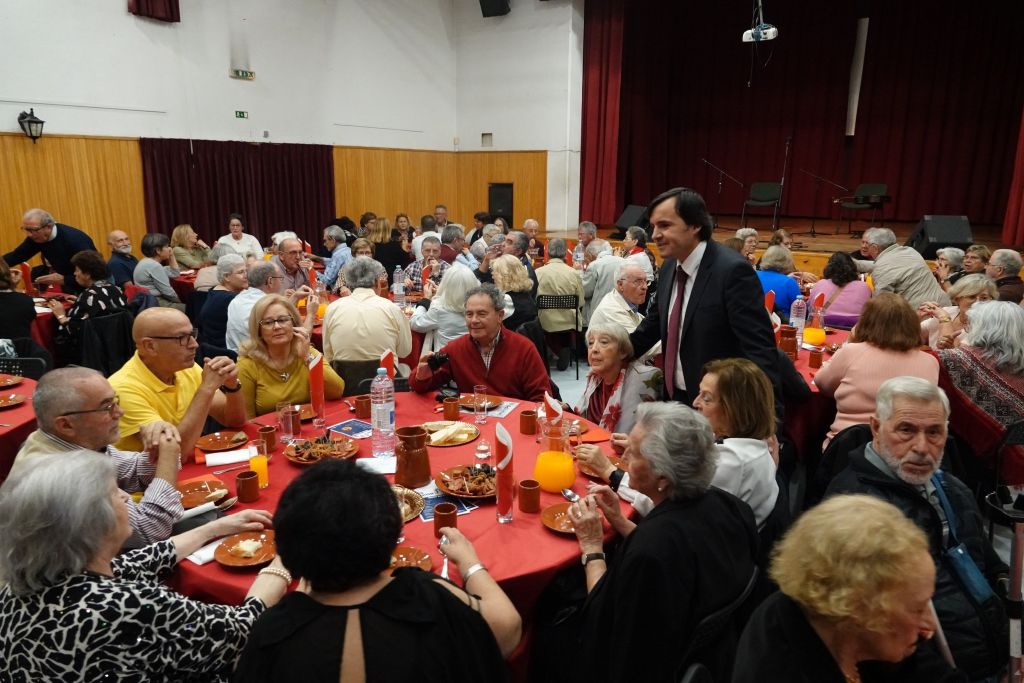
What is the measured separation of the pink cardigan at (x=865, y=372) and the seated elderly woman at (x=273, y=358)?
2.77m

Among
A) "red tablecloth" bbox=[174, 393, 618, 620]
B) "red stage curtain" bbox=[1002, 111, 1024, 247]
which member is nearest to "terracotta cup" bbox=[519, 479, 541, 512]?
"red tablecloth" bbox=[174, 393, 618, 620]

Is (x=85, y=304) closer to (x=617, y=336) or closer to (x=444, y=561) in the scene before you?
(x=617, y=336)

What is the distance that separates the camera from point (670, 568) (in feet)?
5.60

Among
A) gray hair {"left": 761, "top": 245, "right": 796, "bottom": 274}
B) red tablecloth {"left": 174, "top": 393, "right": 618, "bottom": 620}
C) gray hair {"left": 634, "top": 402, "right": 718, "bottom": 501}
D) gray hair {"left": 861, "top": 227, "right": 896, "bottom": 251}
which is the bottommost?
red tablecloth {"left": 174, "top": 393, "right": 618, "bottom": 620}

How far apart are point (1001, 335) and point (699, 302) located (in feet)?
5.74

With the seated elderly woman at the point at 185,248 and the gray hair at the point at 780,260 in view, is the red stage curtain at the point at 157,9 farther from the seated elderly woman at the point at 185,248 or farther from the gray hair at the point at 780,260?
the gray hair at the point at 780,260

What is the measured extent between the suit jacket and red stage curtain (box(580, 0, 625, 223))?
627 centimetres

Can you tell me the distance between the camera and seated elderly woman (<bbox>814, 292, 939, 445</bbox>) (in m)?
3.31

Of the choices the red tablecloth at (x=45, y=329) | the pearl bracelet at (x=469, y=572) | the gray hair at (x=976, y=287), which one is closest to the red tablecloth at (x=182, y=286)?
the red tablecloth at (x=45, y=329)

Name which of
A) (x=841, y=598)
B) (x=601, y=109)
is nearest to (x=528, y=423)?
(x=841, y=598)

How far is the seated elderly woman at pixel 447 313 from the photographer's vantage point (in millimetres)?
4781

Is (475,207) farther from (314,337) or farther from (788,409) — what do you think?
(788,409)

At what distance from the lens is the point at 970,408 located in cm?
359

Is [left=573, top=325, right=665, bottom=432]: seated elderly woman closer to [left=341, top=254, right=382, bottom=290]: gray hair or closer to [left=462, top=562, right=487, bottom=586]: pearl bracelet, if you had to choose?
[left=462, top=562, right=487, bottom=586]: pearl bracelet
